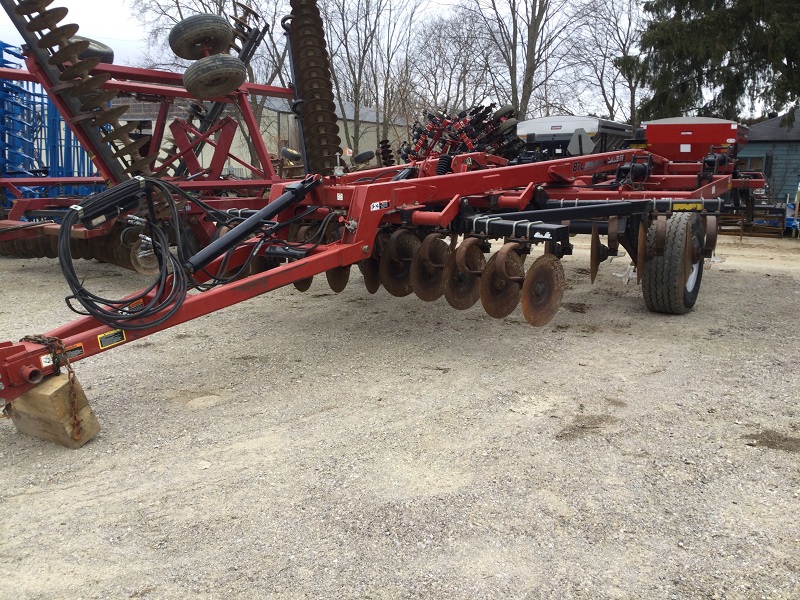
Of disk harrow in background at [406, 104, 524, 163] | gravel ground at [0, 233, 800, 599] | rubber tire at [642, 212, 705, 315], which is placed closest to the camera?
gravel ground at [0, 233, 800, 599]

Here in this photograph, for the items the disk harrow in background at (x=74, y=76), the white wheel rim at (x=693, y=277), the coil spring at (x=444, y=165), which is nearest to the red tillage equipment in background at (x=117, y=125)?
the disk harrow in background at (x=74, y=76)

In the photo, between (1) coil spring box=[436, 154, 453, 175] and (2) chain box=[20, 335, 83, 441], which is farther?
(1) coil spring box=[436, 154, 453, 175]

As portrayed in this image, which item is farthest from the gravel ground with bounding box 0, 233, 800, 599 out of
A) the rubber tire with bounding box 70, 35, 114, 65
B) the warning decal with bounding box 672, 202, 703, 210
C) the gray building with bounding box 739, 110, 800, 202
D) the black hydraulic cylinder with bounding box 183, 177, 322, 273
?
the gray building with bounding box 739, 110, 800, 202

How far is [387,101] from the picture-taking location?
2525 centimetres

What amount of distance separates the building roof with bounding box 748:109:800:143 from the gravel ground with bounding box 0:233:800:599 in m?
15.7

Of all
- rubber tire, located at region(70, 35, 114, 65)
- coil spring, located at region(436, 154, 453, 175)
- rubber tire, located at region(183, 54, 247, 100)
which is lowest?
coil spring, located at region(436, 154, 453, 175)

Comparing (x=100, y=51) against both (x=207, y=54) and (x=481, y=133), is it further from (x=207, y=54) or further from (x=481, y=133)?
(x=481, y=133)

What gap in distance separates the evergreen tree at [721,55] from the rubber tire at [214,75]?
13.4 metres

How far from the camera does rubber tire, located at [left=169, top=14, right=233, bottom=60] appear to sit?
725 centimetres

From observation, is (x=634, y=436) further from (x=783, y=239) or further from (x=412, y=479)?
(x=783, y=239)

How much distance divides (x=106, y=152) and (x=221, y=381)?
3501 mm

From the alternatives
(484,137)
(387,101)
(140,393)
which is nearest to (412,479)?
(140,393)

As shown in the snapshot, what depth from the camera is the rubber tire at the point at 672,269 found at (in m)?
5.78

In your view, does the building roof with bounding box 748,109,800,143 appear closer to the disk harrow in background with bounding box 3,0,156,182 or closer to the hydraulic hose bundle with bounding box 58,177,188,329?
the disk harrow in background with bounding box 3,0,156,182
